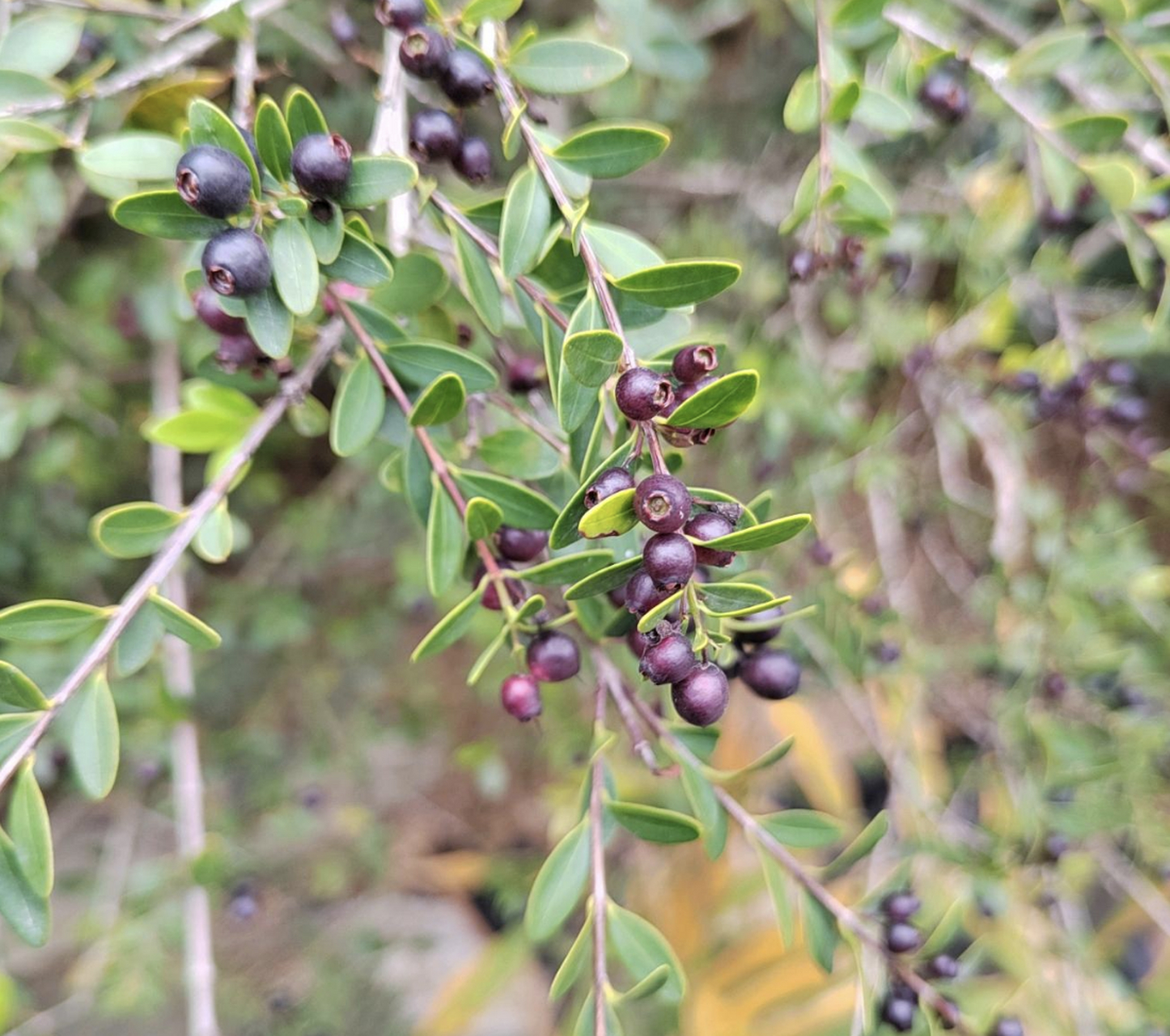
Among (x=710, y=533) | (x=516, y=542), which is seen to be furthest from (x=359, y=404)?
(x=710, y=533)

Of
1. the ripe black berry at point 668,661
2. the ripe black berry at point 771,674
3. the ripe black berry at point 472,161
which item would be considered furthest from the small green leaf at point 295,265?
the ripe black berry at point 771,674

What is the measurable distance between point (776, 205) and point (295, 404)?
5.82 feet

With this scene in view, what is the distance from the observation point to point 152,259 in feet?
6.24

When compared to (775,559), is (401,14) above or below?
above

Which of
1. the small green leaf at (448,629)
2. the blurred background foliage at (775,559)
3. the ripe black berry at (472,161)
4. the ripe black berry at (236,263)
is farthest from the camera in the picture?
the blurred background foliage at (775,559)

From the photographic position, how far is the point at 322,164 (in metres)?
0.76

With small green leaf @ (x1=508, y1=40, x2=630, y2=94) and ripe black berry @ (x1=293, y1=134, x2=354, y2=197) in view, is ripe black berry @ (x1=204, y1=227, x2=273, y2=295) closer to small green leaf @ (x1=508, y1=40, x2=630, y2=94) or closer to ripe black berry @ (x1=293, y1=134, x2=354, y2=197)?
ripe black berry @ (x1=293, y1=134, x2=354, y2=197)

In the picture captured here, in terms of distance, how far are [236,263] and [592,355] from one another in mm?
345

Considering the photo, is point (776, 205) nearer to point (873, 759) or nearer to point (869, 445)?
point (869, 445)

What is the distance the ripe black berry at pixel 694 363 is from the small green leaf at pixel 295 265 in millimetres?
356

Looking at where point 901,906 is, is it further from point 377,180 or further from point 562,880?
point 377,180

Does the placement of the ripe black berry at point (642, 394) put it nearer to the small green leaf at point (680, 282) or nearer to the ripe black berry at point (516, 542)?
the small green leaf at point (680, 282)

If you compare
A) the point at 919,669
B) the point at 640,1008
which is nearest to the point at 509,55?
the point at 919,669

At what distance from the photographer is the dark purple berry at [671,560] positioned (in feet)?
2.05
